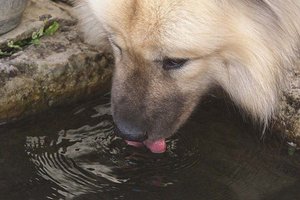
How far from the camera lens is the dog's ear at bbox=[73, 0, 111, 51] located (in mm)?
3482

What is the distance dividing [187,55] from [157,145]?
0.54 meters

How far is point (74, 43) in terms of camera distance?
12.4ft

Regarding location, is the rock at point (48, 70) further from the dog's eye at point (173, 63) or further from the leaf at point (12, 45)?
the dog's eye at point (173, 63)

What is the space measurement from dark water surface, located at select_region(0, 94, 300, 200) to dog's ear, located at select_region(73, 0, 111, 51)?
1.20 feet

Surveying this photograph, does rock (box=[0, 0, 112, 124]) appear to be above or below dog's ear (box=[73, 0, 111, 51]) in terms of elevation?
below

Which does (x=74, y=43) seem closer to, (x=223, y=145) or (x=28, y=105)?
(x=28, y=105)

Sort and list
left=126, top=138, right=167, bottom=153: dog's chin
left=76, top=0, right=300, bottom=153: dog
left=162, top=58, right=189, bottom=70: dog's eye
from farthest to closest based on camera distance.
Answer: left=126, top=138, right=167, bottom=153: dog's chin → left=162, top=58, right=189, bottom=70: dog's eye → left=76, top=0, right=300, bottom=153: dog

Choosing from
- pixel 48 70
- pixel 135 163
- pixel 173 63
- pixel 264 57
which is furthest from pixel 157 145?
pixel 48 70

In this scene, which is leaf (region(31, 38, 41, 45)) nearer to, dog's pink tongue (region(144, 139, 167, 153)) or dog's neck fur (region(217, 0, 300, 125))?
dog's pink tongue (region(144, 139, 167, 153))

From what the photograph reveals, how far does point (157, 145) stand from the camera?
3227mm

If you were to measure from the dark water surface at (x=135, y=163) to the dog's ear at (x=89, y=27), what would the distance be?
0.37 metres

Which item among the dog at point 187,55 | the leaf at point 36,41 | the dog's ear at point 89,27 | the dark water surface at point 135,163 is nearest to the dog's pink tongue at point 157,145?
the dog at point 187,55

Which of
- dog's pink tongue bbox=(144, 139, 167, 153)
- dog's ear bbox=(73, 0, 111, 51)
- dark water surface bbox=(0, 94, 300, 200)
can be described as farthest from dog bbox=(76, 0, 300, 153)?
dog's ear bbox=(73, 0, 111, 51)

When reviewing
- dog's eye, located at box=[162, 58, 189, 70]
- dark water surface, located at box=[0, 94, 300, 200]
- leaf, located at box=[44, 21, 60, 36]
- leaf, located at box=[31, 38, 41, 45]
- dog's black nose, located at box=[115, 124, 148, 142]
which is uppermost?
dog's eye, located at box=[162, 58, 189, 70]
